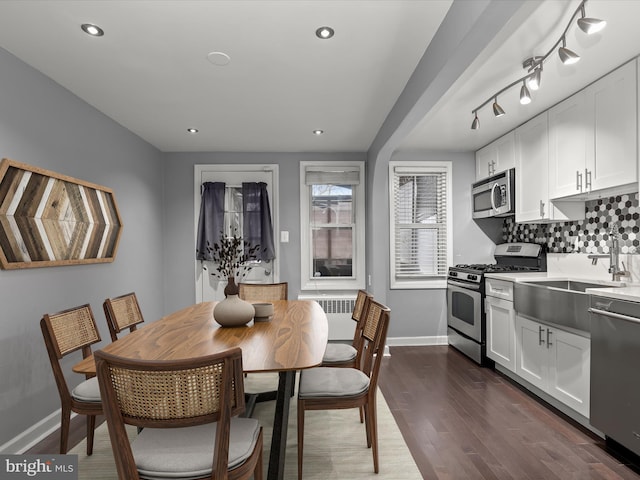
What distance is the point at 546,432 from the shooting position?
247cm

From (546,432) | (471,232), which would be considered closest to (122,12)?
(546,432)

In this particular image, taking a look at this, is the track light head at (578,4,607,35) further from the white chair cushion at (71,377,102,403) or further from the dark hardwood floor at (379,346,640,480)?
the white chair cushion at (71,377,102,403)

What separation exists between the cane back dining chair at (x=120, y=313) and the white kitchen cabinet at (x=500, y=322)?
3.03 metres

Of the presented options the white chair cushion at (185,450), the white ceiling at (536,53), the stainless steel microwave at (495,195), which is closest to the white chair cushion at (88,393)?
the white chair cushion at (185,450)

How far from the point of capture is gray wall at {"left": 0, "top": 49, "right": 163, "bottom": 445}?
226 cm

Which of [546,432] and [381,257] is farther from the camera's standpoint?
[381,257]

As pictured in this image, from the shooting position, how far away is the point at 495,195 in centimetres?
407

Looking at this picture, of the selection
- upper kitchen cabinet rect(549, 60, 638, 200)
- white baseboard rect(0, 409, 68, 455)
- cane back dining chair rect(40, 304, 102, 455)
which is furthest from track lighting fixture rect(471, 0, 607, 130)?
white baseboard rect(0, 409, 68, 455)

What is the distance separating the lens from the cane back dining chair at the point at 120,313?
2369mm

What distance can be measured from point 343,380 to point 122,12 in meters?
2.24

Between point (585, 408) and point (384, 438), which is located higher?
point (585, 408)

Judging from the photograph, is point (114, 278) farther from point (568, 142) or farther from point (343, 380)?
point (568, 142)

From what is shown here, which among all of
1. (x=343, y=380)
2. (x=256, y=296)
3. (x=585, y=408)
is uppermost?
(x=256, y=296)

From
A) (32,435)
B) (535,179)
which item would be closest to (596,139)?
(535,179)
